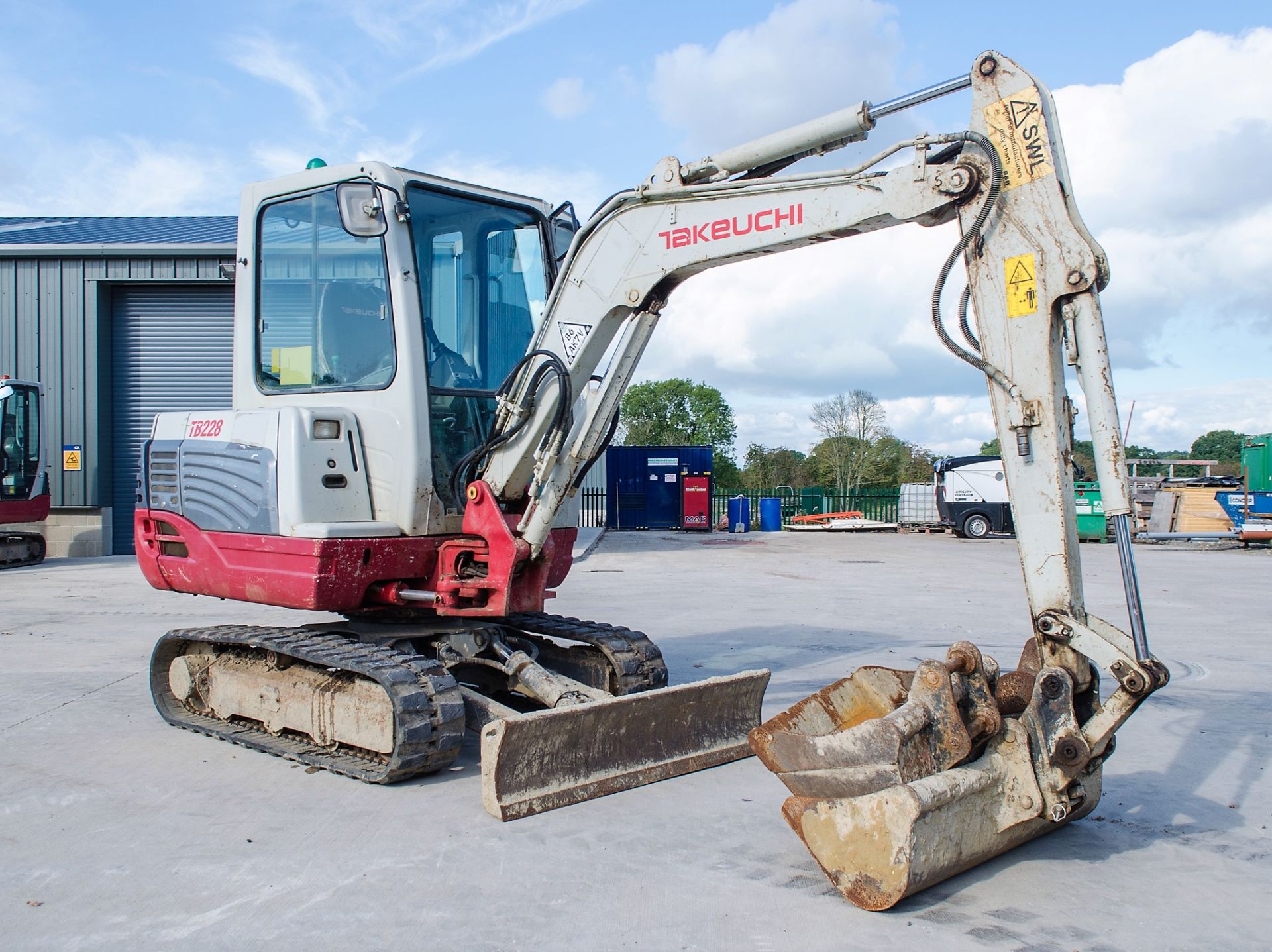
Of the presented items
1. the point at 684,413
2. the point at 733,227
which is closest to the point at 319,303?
the point at 733,227

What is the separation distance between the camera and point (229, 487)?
5.66 meters

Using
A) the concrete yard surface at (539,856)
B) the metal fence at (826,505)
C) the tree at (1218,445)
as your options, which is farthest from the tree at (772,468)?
the concrete yard surface at (539,856)

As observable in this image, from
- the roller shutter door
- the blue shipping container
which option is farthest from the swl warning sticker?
the blue shipping container

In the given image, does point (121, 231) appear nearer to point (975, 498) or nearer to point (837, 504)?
point (975, 498)

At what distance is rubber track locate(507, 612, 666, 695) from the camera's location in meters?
5.83

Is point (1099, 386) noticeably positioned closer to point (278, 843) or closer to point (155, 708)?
point (278, 843)

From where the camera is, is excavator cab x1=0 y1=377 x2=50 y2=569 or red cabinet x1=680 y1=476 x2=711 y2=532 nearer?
excavator cab x1=0 y1=377 x2=50 y2=569

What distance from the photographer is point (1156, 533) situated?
82.1ft

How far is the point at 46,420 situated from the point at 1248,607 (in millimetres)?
18784

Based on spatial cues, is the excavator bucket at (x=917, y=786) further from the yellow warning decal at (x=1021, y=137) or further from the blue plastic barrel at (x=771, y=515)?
the blue plastic barrel at (x=771, y=515)

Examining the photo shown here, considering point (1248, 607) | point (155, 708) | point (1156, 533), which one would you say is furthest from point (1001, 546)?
point (155, 708)

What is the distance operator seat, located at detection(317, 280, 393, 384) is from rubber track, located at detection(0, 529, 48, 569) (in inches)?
532

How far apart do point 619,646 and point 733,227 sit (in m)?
2.53

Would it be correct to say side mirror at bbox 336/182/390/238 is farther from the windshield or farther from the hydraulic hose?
the hydraulic hose
